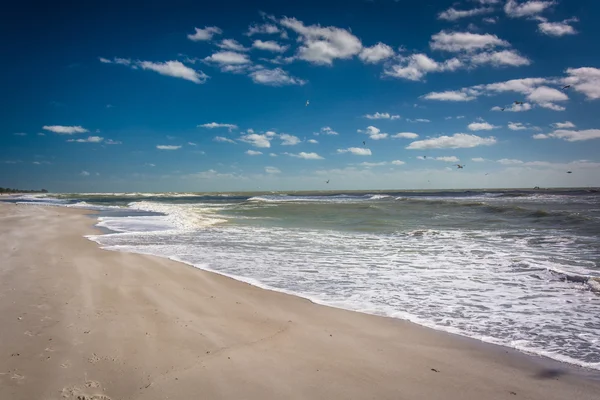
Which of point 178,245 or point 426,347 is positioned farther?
point 178,245

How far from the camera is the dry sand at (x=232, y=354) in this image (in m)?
3.21

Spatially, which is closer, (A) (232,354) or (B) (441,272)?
(A) (232,354)

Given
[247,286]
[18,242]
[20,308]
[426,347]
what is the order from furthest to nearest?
1. [18,242]
2. [247,286]
3. [20,308]
4. [426,347]

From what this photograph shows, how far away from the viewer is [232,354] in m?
3.88

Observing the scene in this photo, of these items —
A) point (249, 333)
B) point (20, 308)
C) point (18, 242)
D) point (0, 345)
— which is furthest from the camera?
point (18, 242)

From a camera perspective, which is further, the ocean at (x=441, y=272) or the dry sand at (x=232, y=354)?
the ocean at (x=441, y=272)

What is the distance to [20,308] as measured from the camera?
5.02m

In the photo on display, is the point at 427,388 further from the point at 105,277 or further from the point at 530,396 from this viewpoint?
the point at 105,277

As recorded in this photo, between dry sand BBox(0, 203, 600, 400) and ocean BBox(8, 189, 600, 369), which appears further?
ocean BBox(8, 189, 600, 369)

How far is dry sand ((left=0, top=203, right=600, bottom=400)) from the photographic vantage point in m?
3.21

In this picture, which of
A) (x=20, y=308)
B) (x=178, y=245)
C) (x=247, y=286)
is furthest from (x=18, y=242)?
(x=247, y=286)

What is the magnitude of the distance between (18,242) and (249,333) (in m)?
10.6

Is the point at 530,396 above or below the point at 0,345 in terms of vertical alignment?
below

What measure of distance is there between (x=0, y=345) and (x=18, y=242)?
932 cm
